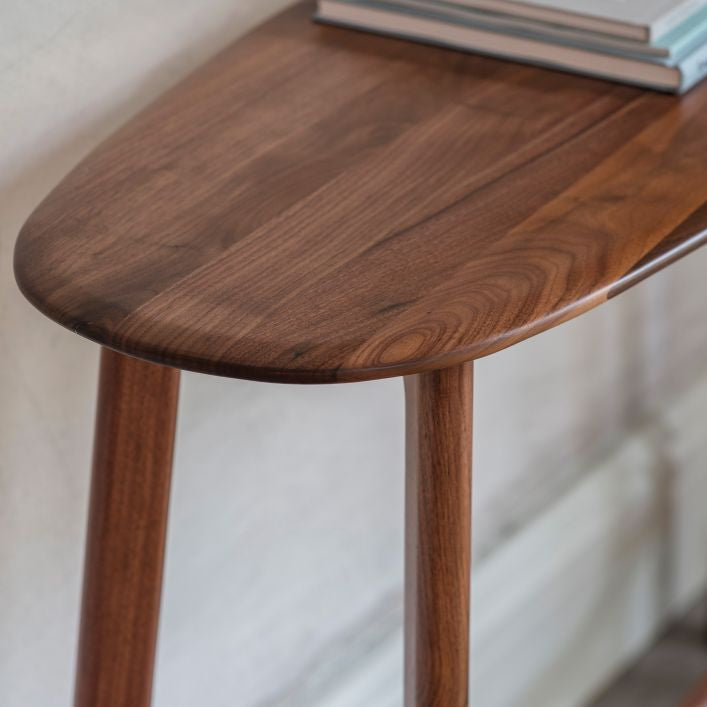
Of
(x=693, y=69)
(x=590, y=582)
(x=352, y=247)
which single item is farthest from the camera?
(x=590, y=582)

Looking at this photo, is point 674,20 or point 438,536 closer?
point 438,536

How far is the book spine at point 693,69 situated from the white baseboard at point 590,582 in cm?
57

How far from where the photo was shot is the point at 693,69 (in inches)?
28.2

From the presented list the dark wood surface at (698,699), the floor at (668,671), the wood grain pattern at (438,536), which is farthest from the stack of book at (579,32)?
the floor at (668,671)

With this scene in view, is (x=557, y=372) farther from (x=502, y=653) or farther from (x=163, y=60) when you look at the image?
(x=163, y=60)

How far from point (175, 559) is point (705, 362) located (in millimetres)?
797

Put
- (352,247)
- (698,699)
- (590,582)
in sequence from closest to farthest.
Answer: (352,247) < (698,699) < (590,582)

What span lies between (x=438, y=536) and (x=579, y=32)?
311 millimetres

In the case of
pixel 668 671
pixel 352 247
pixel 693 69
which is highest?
pixel 693 69

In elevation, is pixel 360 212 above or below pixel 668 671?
above

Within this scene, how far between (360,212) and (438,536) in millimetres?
161

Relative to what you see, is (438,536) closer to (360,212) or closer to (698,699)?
(360,212)

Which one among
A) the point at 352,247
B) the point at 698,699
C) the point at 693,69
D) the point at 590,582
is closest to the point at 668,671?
the point at 590,582

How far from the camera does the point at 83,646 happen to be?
2.29ft
